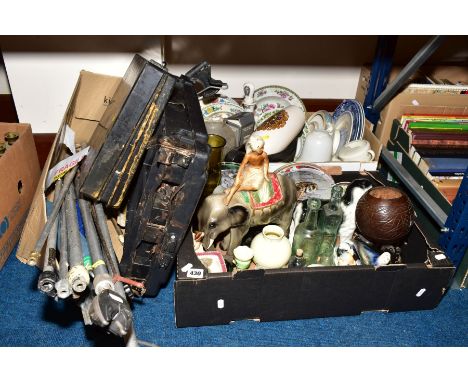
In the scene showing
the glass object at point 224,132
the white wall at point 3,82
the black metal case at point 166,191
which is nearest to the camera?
the black metal case at point 166,191

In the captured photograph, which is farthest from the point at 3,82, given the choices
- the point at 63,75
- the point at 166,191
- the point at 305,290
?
the point at 305,290

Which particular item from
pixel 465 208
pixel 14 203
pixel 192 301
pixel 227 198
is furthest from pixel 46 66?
pixel 465 208

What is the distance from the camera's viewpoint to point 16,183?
1422mm

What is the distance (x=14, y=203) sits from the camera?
1421mm

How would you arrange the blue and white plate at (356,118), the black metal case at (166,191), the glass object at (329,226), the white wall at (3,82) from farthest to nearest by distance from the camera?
1. the white wall at (3,82)
2. the blue and white plate at (356,118)
3. the glass object at (329,226)
4. the black metal case at (166,191)

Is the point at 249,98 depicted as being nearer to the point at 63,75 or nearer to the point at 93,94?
the point at 93,94

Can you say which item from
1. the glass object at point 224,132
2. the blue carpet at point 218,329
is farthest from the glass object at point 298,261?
the glass object at point 224,132

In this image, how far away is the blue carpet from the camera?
1.21m

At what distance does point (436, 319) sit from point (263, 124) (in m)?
0.73

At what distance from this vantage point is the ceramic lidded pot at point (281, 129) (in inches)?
58.3

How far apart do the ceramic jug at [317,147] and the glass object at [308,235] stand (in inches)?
11.7

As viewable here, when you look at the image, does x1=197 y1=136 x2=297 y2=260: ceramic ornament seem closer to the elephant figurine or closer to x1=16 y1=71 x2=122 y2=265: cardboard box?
the elephant figurine

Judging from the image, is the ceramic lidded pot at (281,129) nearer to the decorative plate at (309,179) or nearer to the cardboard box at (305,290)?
the decorative plate at (309,179)

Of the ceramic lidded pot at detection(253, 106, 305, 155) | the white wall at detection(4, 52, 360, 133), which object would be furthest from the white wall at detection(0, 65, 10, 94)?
the ceramic lidded pot at detection(253, 106, 305, 155)
